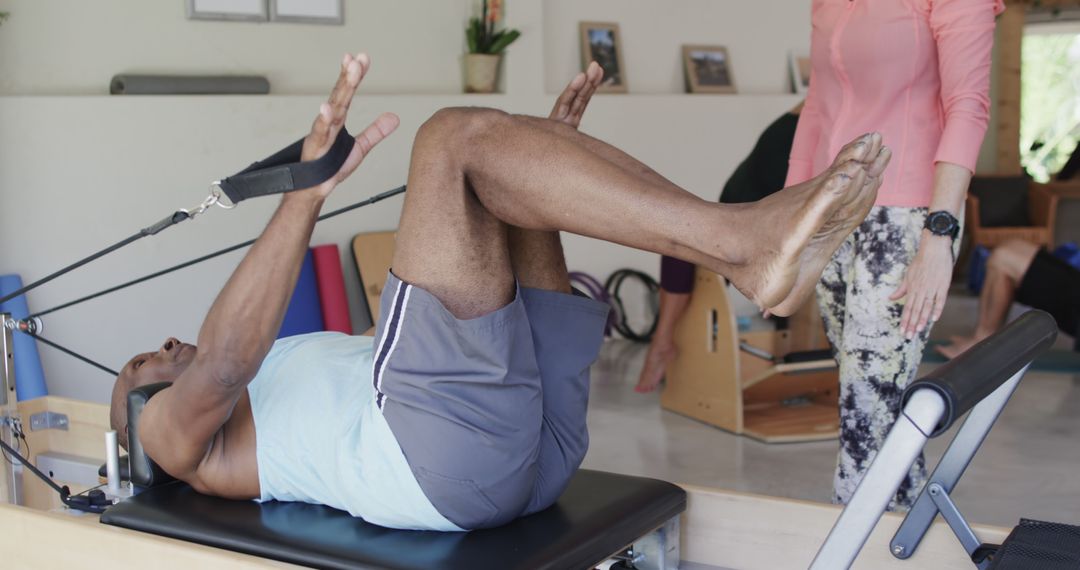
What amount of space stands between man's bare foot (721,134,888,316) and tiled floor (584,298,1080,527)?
2131 millimetres

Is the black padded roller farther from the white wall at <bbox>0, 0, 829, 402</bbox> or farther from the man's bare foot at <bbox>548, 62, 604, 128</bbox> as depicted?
the white wall at <bbox>0, 0, 829, 402</bbox>

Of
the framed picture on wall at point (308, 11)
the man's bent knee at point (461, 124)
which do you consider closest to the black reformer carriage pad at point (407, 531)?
the man's bent knee at point (461, 124)

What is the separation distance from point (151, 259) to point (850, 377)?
3488 mm

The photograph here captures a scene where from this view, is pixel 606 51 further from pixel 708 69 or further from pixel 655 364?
pixel 655 364

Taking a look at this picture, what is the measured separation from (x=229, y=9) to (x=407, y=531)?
3.89 m

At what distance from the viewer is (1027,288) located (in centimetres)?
568

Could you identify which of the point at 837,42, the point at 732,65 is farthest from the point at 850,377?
the point at 732,65

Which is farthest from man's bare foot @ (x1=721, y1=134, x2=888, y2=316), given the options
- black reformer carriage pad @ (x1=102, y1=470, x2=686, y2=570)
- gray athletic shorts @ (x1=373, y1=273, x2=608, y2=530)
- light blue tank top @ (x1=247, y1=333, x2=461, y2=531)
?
light blue tank top @ (x1=247, y1=333, x2=461, y2=531)

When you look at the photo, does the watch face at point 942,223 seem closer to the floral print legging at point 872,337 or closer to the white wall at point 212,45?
the floral print legging at point 872,337

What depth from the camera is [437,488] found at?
192 centimetres

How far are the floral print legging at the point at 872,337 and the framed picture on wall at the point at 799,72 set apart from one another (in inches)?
215

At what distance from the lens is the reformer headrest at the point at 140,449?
2.15 meters

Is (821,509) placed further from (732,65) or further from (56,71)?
(732,65)

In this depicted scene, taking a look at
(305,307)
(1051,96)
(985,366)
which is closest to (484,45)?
(305,307)
